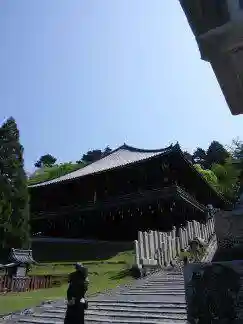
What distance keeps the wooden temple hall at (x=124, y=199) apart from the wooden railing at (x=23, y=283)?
35.4 ft

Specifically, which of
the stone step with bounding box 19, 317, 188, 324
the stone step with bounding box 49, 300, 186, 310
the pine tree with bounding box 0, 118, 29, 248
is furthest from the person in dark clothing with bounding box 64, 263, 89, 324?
the pine tree with bounding box 0, 118, 29, 248

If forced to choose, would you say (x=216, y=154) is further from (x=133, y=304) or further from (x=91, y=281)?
(x=133, y=304)

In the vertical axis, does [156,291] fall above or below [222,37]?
below

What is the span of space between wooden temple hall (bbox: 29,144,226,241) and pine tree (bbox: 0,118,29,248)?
13.1 ft

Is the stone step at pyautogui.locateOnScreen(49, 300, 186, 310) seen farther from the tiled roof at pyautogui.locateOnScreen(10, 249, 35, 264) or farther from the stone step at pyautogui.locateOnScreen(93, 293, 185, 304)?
the tiled roof at pyautogui.locateOnScreen(10, 249, 35, 264)

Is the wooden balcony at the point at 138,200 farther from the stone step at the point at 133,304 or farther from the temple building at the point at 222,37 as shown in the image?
the temple building at the point at 222,37

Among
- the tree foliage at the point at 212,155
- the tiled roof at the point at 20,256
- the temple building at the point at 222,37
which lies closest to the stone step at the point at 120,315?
the temple building at the point at 222,37

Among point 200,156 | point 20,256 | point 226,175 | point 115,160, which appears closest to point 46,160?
point 200,156

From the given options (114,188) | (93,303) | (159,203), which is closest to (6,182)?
(114,188)

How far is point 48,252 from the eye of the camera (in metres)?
24.3

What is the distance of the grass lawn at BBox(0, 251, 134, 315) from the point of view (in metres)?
9.55

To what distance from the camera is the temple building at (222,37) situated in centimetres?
225

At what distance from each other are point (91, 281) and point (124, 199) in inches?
472

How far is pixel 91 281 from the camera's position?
12.8 metres
